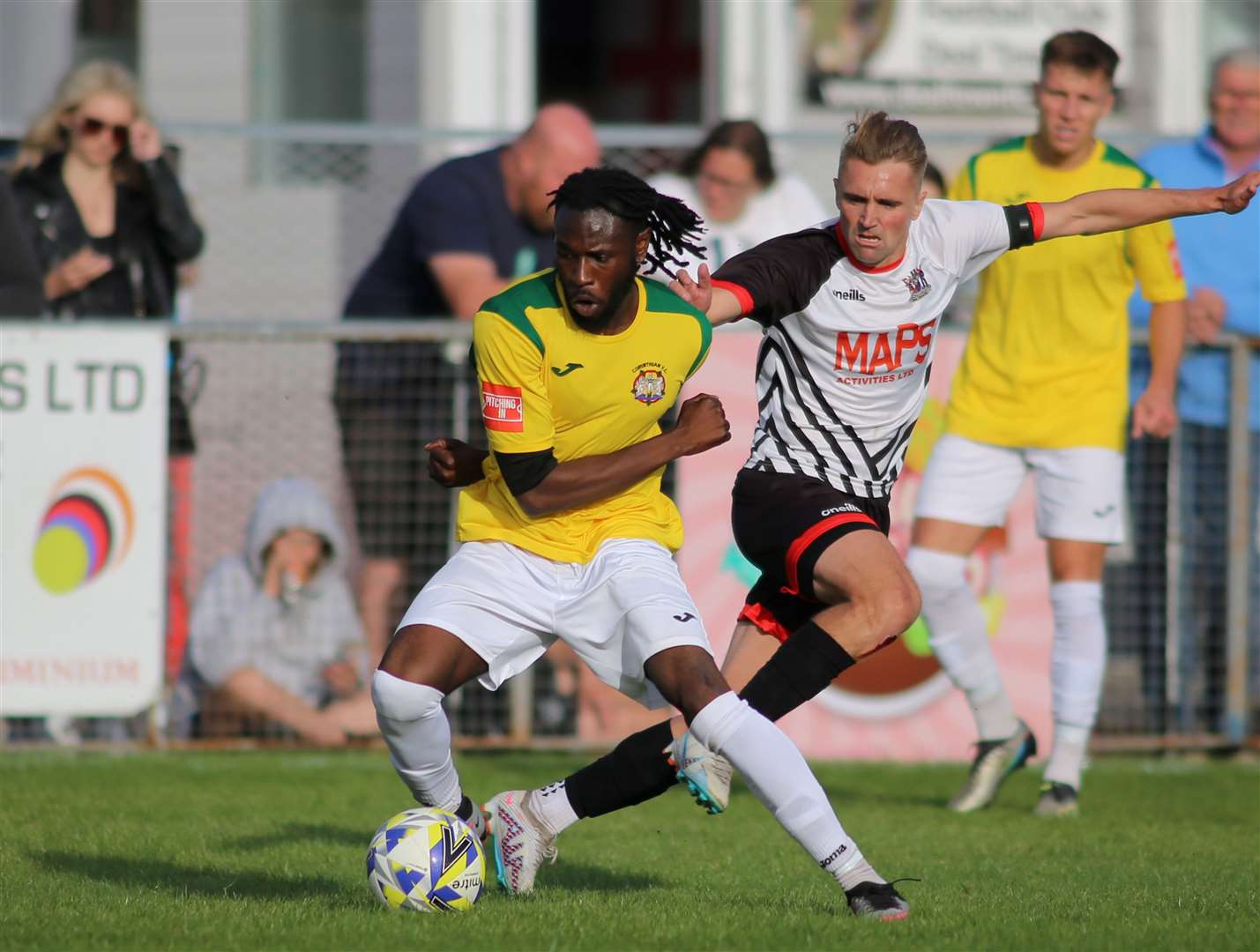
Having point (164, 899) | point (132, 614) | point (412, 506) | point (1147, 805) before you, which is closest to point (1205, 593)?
point (1147, 805)

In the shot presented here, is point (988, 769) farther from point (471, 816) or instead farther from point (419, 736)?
point (419, 736)

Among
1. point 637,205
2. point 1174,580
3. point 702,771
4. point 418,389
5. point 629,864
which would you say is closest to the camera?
point 702,771

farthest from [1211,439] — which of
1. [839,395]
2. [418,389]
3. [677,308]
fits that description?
[677,308]

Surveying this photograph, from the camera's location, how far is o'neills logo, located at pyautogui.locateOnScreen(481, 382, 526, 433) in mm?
5852

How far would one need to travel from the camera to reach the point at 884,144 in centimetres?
627

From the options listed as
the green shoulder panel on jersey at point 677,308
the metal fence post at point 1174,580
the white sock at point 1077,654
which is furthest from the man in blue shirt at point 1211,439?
the green shoulder panel on jersey at point 677,308

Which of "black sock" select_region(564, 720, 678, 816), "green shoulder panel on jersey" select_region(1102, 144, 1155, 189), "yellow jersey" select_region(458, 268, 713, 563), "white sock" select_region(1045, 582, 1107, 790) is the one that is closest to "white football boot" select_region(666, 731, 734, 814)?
"black sock" select_region(564, 720, 678, 816)

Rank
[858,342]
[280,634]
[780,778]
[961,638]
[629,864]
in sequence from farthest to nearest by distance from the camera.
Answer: [280,634] < [961,638] < [629,864] < [858,342] < [780,778]

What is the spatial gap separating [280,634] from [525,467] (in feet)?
12.9

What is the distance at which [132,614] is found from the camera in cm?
923

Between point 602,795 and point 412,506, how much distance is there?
3.65m

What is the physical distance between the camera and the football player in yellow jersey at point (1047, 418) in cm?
830

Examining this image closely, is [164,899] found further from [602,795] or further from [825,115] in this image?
[825,115]

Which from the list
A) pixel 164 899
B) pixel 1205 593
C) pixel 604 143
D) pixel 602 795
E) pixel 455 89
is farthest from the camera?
pixel 455 89
